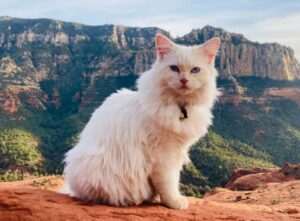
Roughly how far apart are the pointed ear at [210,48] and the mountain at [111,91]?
40145 millimetres

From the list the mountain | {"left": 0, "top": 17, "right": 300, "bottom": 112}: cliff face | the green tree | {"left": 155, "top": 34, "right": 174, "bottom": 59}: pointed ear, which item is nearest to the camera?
{"left": 155, "top": 34, "right": 174, "bottom": 59}: pointed ear

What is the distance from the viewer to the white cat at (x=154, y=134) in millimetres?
6016

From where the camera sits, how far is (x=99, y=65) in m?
118

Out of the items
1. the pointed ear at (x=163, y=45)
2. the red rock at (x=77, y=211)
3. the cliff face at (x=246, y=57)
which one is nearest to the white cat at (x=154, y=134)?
the pointed ear at (x=163, y=45)

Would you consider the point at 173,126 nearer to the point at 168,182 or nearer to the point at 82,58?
the point at 168,182

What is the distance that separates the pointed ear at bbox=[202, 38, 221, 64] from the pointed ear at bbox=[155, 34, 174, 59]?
487 millimetres

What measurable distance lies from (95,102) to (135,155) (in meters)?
97.1

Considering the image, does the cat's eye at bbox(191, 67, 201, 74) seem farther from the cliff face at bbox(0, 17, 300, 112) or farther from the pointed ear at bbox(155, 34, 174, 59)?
the cliff face at bbox(0, 17, 300, 112)

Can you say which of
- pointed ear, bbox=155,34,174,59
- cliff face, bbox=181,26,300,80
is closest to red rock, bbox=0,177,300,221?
pointed ear, bbox=155,34,174,59

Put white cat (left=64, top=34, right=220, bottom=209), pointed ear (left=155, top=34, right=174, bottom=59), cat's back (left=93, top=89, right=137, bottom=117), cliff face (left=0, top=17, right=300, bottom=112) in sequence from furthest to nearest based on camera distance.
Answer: cliff face (left=0, top=17, right=300, bottom=112) < cat's back (left=93, top=89, right=137, bottom=117) < pointed ear (left=155, top=34, right=174, bottom=59) < white cat (left=64, top=34, right=220, bottom=209)

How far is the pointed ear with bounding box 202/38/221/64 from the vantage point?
6.29 meters

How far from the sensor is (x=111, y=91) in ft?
351

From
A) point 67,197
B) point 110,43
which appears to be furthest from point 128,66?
point 67,197

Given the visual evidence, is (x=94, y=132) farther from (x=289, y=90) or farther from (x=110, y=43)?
(x=110, y=43)
